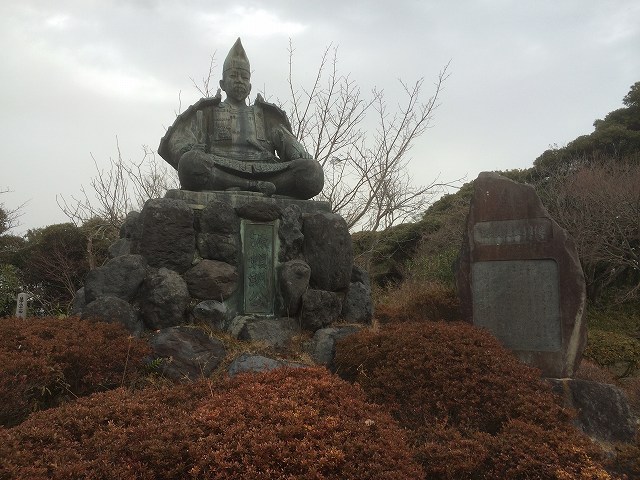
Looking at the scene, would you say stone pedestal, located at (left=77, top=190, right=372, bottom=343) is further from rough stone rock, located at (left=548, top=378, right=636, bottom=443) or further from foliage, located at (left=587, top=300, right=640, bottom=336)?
foliage, located at (left=587, top=300, right=640, bottom=336)

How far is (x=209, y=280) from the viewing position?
15.7 feet

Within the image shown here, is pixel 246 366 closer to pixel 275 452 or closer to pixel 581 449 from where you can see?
pixel 275 452

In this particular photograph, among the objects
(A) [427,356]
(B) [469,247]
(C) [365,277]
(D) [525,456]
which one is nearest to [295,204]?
(C) [365,277]

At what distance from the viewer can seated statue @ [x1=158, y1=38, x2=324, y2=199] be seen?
5304mm

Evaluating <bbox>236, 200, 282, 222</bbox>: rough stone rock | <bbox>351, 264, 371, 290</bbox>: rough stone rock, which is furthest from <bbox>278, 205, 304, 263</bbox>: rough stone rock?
<bbox>351, 264, 371, 290</bbox>: rough stone rock

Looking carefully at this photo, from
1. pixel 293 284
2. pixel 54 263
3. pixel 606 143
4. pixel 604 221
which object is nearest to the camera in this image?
pixel 293 284

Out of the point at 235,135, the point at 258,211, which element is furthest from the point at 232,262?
the point at 235,135

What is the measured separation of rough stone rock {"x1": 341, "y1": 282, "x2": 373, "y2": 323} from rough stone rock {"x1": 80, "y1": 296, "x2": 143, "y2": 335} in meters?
1.94

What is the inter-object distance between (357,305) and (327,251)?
64 centimetres

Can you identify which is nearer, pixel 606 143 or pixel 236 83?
pixel 236 83

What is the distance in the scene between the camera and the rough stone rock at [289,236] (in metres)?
5.18

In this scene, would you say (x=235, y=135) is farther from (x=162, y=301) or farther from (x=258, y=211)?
(x=162, y=301)

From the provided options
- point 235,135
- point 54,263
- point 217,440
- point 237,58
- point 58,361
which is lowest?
point 217,440

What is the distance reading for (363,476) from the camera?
7.62 feet
